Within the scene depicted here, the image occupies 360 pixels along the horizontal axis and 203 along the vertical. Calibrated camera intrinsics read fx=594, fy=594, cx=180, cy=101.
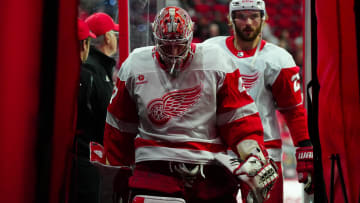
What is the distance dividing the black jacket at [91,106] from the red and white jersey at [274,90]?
767 mm

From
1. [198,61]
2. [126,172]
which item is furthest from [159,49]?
[126,172]

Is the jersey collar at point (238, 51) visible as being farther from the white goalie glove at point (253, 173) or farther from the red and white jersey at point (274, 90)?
the white goalie glove at point (253, 173)

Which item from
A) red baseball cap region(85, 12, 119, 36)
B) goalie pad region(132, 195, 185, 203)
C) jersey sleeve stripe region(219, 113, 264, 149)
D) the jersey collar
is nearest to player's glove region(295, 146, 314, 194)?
the jersey collar

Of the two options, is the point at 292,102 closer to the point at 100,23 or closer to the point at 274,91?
the point at 274,91

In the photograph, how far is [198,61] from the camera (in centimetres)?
233

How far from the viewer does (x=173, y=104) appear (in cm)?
228

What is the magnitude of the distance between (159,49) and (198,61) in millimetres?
160

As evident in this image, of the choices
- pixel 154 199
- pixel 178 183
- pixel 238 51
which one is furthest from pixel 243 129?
pixel 238 51

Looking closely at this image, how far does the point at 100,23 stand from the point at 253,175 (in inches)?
62.1

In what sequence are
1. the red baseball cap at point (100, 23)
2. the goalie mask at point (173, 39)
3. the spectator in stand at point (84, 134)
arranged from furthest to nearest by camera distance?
1. the red baseball cap at point (100, 23)
2. the spectator in stand at point (84, 134)
3. the goalie mask at point (173, 39)

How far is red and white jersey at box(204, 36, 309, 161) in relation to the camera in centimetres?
325

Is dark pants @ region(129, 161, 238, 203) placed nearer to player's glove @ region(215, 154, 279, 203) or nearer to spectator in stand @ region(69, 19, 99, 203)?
player's glove @ region(215, 154, 279, 203)

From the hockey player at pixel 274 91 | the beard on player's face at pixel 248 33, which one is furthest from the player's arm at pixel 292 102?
the beard on player's face at pixel 248 33

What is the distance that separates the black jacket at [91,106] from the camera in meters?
2.98
